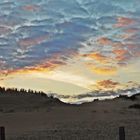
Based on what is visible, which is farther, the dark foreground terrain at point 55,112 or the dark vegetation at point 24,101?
the dark vegetation at point 24,101

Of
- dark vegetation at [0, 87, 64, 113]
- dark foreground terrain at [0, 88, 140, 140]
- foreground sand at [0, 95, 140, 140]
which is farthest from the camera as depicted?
dark vegetation at [0, 87, 64, 113]

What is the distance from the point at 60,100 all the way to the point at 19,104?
586 cm

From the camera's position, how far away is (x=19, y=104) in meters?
74.6

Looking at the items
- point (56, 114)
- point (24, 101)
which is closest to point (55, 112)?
point (56, 114)

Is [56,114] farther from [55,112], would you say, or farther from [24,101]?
[24,101]

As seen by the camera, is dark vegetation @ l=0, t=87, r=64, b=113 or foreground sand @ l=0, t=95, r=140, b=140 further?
dark vegetation @ l=0, t=87, r=64, b=113

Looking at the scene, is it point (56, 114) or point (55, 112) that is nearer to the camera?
point (56, 114)

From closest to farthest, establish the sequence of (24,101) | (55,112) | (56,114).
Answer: (56,114)
(55,112)
(24,101)

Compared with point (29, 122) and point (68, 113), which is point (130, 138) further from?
point (68, 113)

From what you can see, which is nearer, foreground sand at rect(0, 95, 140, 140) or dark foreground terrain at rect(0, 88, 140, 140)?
foreground sand at rect(0, 95, 140, 140)

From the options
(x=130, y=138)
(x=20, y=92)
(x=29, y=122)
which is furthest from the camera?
(x=20, y=92)

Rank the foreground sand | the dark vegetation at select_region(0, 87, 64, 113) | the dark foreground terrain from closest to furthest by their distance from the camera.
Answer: the foreground sand, the dark foreground terrain, the dark vegetation at select_region(0, 87, 64, 113)

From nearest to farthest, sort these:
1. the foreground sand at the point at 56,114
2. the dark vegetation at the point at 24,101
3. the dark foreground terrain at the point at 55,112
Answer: the foreground sand at the point at 56,114 < the dark foreground terrain at the point at 55,112 < the dark vegetation at the point at 24,101

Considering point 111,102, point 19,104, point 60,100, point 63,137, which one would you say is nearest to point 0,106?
point 19,104
